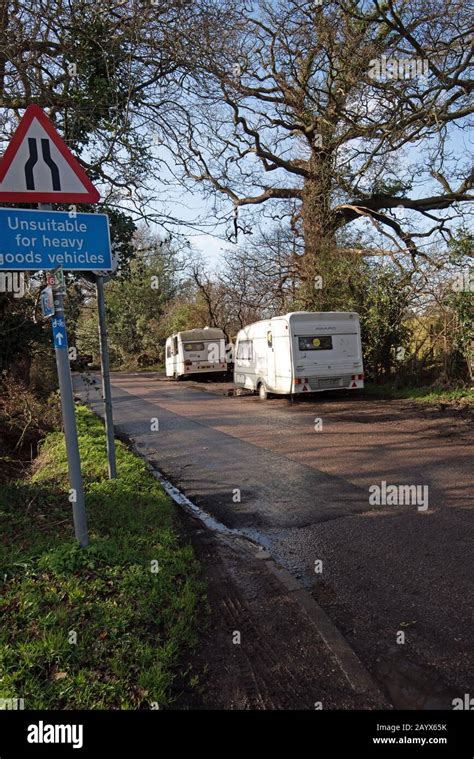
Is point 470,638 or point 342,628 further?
point 342,628

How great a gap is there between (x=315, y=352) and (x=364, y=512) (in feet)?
28.1

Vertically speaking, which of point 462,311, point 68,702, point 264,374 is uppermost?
point 462,311

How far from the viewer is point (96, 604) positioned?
3.26 meters

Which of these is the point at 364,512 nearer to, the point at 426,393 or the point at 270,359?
the point at 426,393

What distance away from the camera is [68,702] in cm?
247

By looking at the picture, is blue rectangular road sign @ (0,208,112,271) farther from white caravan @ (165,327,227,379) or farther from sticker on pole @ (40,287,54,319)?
white caravan @ (165,327,227,379)

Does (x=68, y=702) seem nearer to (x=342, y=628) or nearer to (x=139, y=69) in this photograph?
(x=342, y=628)

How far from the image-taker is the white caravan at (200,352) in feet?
81.2

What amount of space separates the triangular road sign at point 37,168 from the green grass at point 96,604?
9.13 feet

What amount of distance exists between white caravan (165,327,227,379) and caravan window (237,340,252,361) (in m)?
6.97
